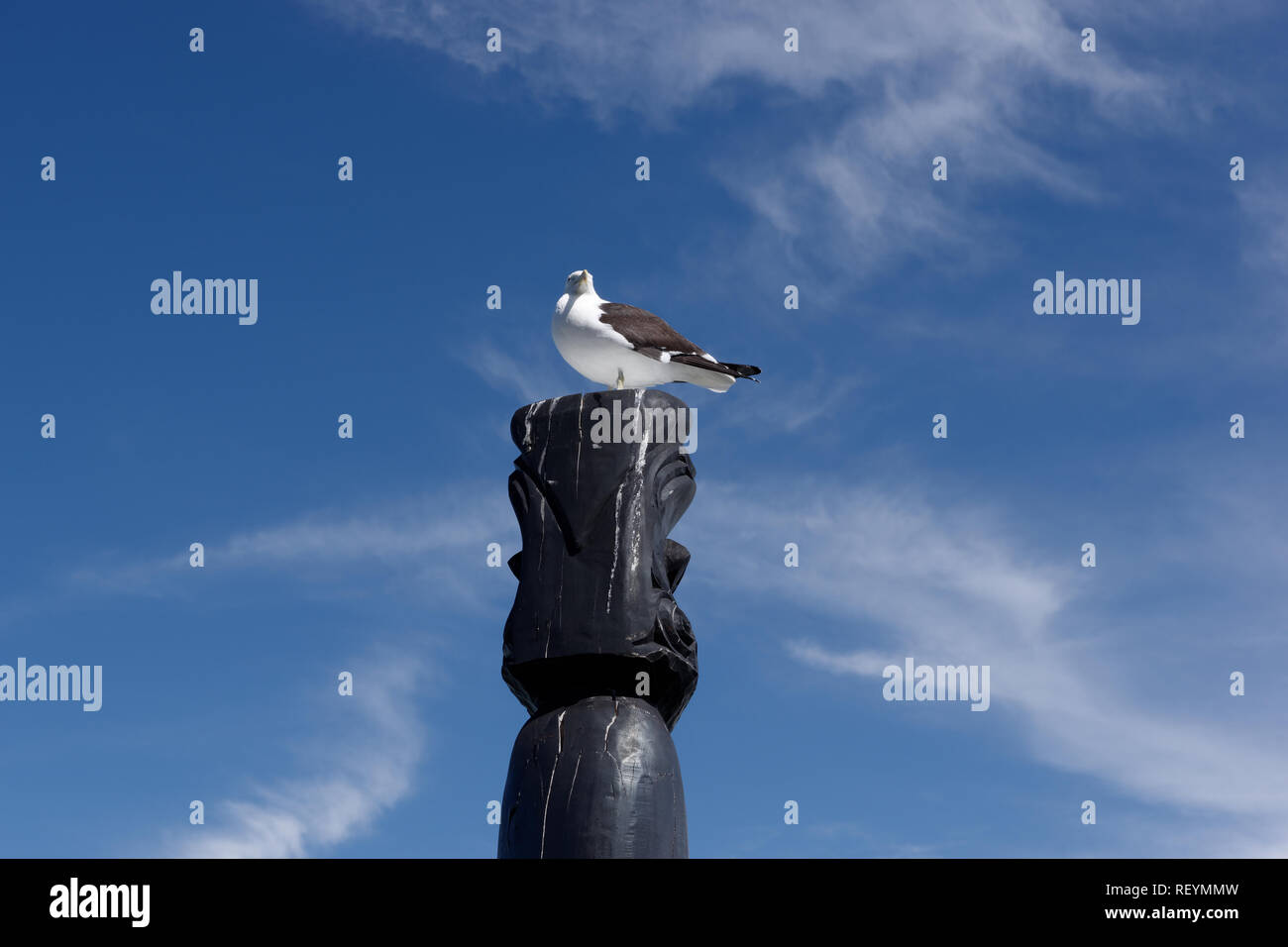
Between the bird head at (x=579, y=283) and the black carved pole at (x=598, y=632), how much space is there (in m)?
1.36

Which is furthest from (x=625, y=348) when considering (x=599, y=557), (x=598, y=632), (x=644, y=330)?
(x=598, y=632)

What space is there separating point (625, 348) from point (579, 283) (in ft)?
2.60

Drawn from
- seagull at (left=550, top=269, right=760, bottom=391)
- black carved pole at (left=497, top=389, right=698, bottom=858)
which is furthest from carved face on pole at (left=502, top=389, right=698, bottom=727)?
seagull at (left=550, top=269, right=760, bottom=391)

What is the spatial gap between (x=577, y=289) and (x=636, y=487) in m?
2.14

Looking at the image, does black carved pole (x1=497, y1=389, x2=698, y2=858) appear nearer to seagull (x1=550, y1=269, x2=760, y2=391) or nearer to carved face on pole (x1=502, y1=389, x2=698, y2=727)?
carved face on pole (x1=502, y1=389, x2=698, y2=727)

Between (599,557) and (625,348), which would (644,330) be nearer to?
(625,348)

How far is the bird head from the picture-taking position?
1048cm

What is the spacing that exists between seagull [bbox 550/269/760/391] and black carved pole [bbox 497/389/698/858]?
87 centimetres

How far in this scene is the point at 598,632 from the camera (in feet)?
28.2
